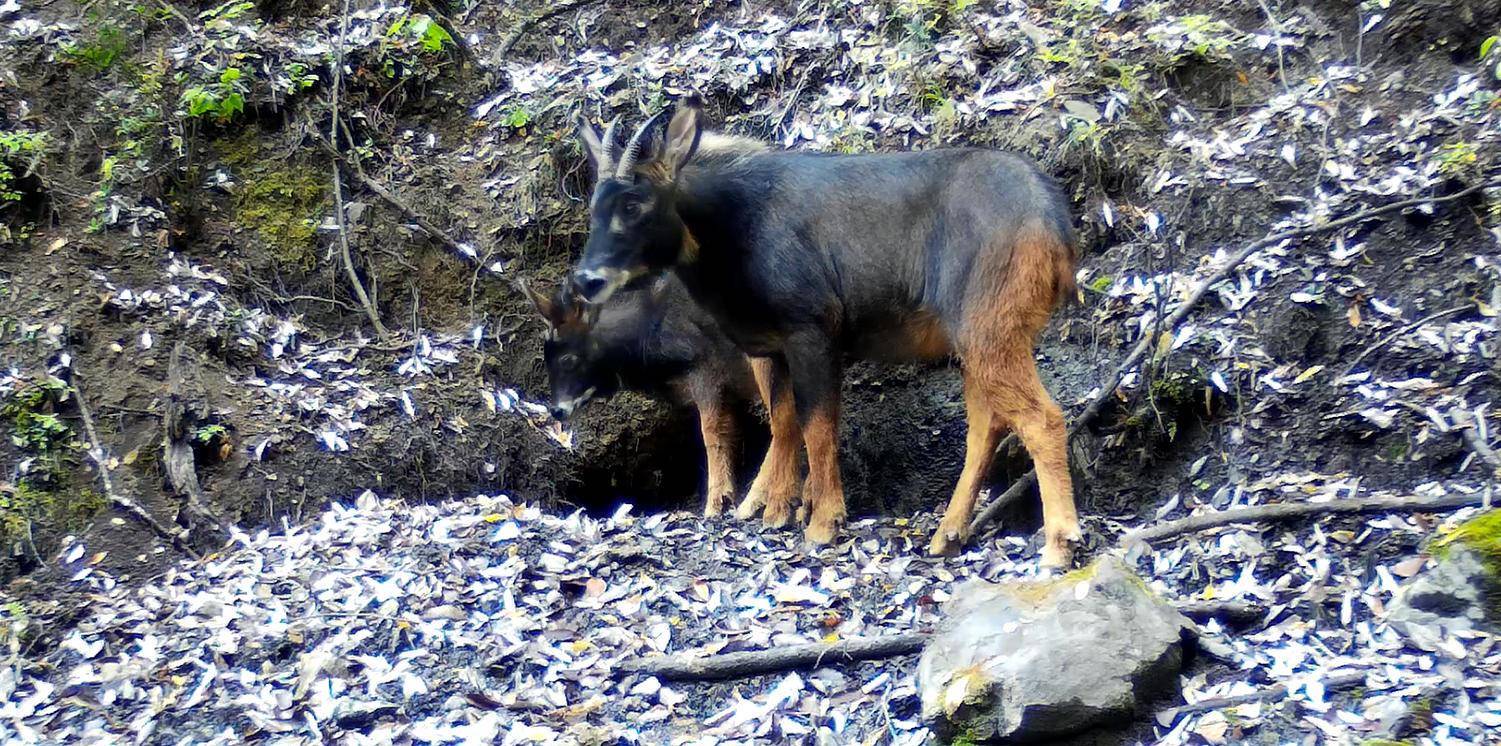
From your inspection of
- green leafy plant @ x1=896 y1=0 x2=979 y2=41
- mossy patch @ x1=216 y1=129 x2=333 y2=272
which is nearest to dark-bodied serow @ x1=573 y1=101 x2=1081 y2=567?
green leafy plant @ x1=896 y1=0 x2=979 y2=41

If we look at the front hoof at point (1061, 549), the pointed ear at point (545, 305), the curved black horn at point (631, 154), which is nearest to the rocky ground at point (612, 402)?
the front hoof at point (1061, 549)

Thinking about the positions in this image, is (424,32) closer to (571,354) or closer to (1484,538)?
(571,354)

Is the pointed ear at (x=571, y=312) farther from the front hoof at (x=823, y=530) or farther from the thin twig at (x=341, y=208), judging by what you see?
the front hoof at (x=823, y=530)

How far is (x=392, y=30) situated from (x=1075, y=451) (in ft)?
21.8

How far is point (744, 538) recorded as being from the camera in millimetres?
7375

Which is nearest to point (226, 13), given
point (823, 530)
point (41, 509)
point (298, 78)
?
point (298, 78)

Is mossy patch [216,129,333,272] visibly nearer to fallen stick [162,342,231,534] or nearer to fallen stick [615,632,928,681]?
fallen stick [162,342,231,534]

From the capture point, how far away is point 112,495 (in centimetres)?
771

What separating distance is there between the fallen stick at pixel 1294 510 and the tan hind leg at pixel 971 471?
103 cm

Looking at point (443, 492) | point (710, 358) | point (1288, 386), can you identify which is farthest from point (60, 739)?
point (1288, 386)

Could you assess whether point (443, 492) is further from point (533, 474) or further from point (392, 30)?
point (392, 30)

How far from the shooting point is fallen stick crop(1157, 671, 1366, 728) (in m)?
4.56

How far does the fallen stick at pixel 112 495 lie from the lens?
761cm

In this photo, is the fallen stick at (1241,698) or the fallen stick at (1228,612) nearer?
the fallen stick at (1241,698)
